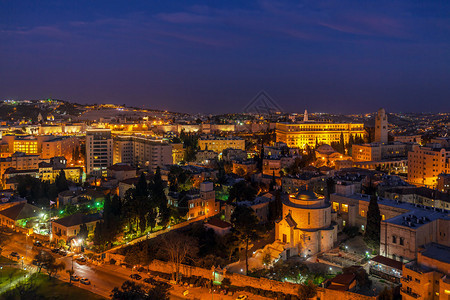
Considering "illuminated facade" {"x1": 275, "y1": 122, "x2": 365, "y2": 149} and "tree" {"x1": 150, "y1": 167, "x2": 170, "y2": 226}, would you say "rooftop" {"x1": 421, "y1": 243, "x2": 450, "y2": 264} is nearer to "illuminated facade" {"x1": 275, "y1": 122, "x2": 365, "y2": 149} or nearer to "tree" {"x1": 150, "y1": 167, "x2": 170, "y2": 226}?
"tree" {"x1": 150, "y1": 167, "x2": 170, "y2": 226}

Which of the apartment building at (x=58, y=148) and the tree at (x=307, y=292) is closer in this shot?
the tree at (x=307, y=292)

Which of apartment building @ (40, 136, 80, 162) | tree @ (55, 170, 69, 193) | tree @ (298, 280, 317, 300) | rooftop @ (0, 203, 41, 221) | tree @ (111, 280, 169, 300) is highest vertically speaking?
apartment building @ (40, 136, 80, 162)

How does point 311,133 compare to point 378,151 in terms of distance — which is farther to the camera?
point 311,133

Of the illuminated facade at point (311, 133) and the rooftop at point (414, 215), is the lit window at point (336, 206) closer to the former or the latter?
the rooftop at point (414, 215)

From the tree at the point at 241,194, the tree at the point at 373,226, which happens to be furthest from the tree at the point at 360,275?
the tree at the point at 241,194

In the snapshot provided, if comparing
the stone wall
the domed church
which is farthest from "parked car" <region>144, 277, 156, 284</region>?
the domed church

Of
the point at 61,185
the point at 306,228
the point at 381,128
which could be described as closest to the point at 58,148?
the point at 61,185

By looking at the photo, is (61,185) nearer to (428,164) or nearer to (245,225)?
(245,225)
